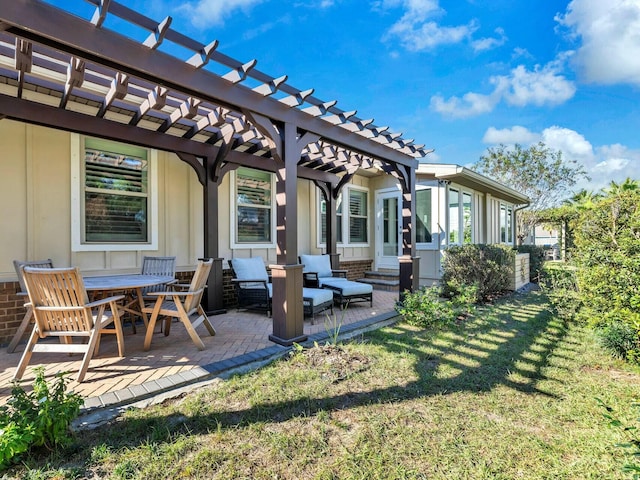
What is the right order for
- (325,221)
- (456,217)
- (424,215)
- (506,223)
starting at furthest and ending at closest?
(506,223)
(456,217)
(325,221)
(424,215)

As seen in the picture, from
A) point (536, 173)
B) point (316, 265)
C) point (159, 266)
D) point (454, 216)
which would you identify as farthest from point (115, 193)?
point (536, 173)

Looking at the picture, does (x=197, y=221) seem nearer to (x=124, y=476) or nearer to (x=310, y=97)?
(x=310, y=97)

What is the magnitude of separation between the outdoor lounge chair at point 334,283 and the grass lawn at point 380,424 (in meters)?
2.27

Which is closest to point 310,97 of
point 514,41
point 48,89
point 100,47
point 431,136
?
point 100,47

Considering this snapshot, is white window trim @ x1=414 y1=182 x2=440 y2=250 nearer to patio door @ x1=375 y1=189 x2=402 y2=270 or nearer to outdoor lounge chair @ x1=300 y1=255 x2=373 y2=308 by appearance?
patio door @ x1=375 y1=189 x2=402 y2=270

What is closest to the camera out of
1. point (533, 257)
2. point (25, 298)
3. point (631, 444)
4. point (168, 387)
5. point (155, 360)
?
point (631, 444)

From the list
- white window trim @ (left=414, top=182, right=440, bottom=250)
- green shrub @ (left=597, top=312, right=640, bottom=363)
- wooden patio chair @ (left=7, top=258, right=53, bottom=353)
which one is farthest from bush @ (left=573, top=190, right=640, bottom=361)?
wooden patio chair @ (left=7, top=258, right=53, bottom=353)

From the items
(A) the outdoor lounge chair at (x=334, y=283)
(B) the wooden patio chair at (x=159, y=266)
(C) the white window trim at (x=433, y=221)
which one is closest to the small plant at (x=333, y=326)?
(A) the outdoor lounge chair at (x=334, y=283)

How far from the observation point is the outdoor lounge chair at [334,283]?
19.5 ft

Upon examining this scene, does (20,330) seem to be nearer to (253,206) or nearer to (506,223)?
(253,206)

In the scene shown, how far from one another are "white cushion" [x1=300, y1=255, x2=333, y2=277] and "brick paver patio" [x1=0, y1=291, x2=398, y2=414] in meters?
2.04

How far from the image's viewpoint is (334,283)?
625 centimetres

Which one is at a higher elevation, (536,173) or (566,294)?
(536,173)

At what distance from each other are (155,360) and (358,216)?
6976 millimetres
